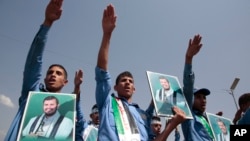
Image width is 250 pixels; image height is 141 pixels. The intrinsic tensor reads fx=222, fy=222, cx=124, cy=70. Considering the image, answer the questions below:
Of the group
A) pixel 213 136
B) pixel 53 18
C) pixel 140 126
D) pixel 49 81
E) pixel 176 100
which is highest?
pixel 53 18

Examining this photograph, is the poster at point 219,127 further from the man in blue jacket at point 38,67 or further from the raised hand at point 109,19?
the man in blue jacket at point 38,67

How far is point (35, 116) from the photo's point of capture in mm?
2320

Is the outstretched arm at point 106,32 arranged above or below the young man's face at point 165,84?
above

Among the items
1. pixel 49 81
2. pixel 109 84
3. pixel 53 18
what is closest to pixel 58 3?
pixel 53 18

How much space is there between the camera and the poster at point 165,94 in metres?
2.77

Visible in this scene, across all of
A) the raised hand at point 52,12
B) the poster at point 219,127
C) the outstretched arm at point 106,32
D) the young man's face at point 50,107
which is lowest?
Result: the poster at point 219,127

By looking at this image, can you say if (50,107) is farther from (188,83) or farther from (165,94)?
(188,83)

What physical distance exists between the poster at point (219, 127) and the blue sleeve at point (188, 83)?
0.41 meters

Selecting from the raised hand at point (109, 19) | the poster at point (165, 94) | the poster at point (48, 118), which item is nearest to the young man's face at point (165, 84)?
the poster at point (165, 94)

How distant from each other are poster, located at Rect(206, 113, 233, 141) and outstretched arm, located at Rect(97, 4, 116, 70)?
2035 millimetres

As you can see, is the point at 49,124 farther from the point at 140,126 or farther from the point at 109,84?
the point at 140,126

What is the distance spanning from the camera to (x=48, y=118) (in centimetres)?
236

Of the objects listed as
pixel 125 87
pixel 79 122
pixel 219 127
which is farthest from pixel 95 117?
pixel 219 127

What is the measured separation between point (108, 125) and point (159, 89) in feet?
3.12
